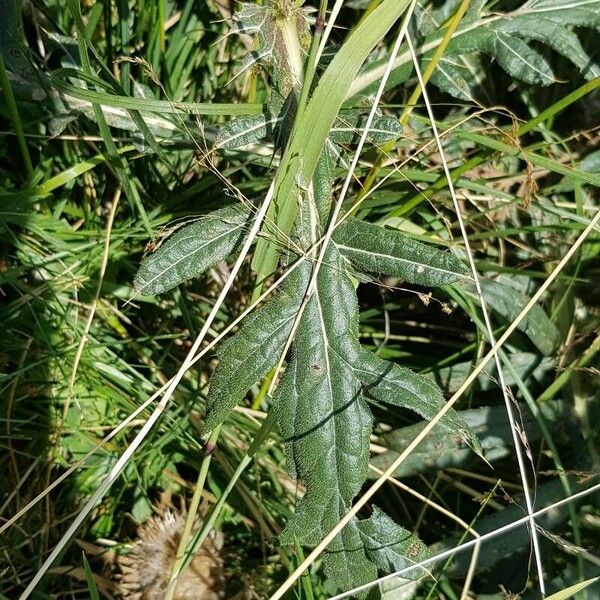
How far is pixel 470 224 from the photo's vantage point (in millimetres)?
1878

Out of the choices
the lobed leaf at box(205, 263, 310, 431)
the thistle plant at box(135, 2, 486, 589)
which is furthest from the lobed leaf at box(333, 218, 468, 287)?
the lobed leaf at box(205, 263, 310, 431)

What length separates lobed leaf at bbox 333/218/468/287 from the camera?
1.32 m

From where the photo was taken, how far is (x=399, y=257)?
134 cm

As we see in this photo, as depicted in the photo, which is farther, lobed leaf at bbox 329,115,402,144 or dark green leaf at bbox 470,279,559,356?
dark green leaf at bbox 470,279,559,356

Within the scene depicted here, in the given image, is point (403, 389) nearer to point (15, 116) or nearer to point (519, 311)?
point (519, 311)

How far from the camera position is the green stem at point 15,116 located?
4.99 feet

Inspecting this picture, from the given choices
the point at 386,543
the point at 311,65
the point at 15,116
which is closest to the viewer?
the point at 311,65

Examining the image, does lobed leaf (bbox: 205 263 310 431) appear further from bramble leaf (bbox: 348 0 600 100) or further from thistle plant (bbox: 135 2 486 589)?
bramble leaf (bbox: 348 0 600 100)

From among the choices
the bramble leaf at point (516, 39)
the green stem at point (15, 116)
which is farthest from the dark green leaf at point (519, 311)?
the green stem at point (15, 116)

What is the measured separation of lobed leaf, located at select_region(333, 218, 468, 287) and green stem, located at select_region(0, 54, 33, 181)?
2.36 feet

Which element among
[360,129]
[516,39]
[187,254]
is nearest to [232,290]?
[187,254]

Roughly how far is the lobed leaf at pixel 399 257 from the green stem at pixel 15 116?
72 cm

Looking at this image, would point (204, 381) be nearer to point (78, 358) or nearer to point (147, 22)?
point (78, 358)

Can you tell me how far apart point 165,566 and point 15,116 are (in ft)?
3.17
